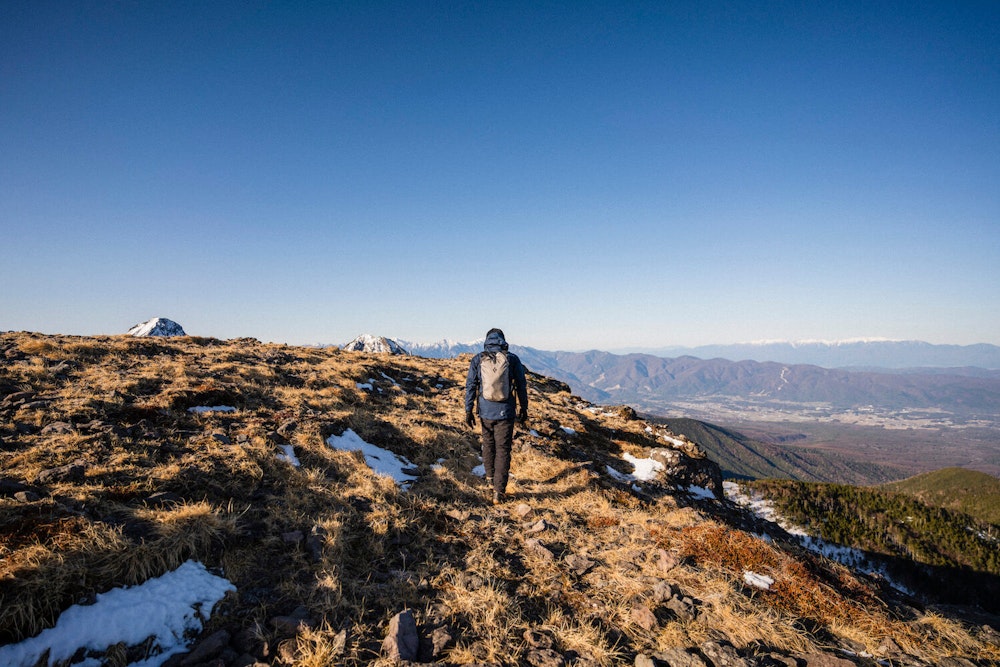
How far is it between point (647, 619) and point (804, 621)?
228cm

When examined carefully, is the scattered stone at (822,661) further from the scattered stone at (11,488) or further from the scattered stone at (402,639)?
the scattered stone at (11,488)

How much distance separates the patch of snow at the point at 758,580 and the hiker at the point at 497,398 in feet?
15.7

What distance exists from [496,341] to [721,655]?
22.3 feet

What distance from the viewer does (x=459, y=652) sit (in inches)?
166

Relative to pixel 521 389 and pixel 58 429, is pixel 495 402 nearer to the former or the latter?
pixel 521 389

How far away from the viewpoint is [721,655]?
4465 millimetres

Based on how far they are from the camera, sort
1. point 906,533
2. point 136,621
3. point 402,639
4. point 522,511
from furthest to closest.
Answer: point 906,533
point 522,511
point 402,639
point 136,621

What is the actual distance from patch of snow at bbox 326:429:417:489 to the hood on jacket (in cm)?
371

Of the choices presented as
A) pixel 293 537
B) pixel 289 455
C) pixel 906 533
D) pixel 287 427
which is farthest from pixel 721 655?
pixel 906 533

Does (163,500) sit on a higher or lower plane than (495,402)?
lower

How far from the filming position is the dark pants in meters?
9.30

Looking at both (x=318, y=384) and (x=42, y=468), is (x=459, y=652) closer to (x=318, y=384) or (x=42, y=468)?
(x=42, y=468)

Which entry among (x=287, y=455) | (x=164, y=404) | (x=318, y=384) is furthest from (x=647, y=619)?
(x=318, y=384)

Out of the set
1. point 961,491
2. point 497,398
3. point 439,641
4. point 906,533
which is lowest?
point 961,491
